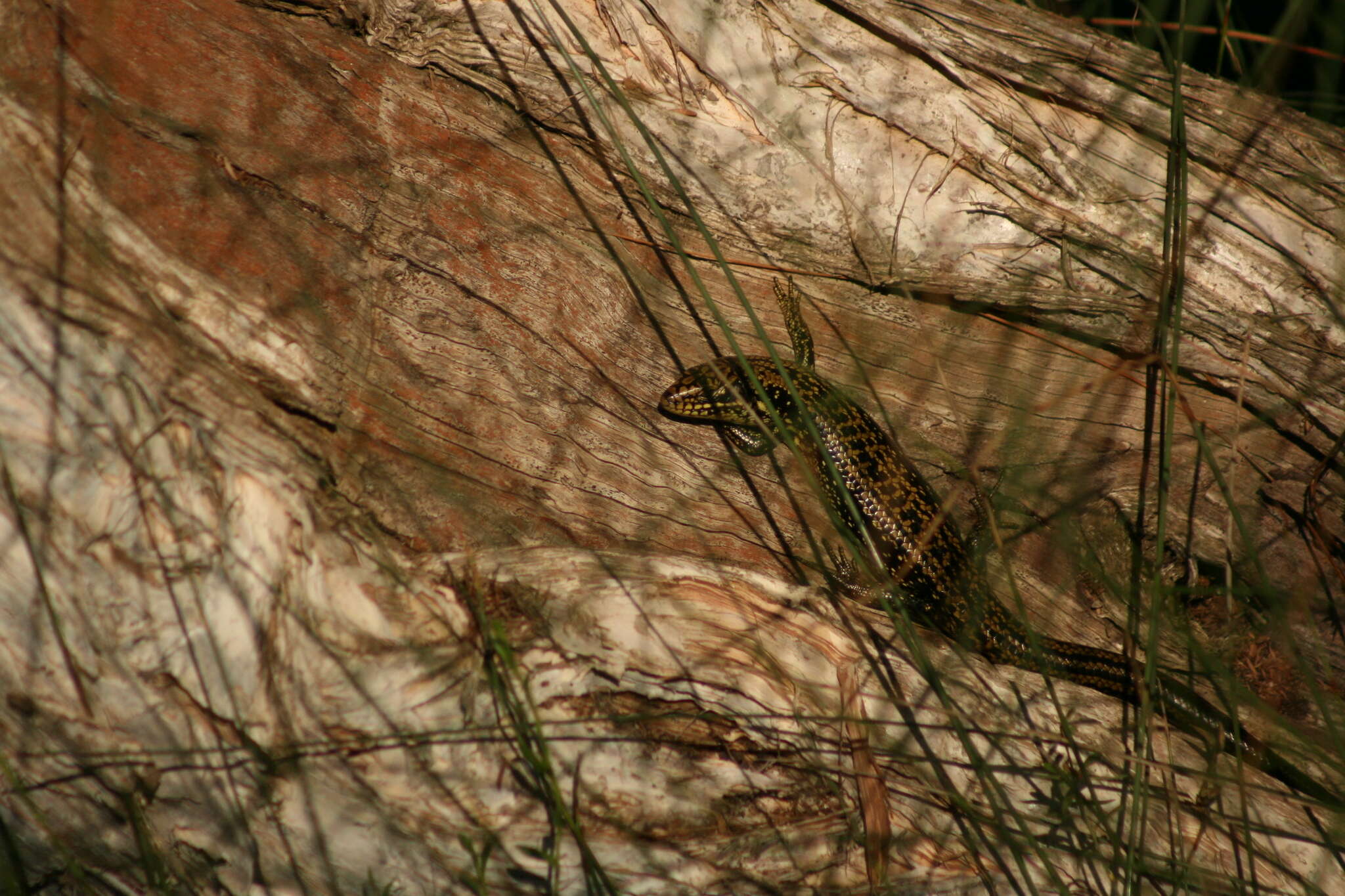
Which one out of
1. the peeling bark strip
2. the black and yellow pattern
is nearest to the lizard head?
the black and yellow pattern

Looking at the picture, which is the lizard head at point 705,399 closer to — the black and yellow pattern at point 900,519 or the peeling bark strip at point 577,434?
the black and yellow pattern at point 900,519

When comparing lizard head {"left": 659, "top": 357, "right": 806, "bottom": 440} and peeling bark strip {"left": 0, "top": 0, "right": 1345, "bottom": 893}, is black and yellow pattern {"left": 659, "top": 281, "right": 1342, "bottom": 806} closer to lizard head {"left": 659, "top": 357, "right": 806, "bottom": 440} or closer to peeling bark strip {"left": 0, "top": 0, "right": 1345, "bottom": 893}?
lizard head {"left": 659, "top": 357, "right": 806, "bottom": 440}

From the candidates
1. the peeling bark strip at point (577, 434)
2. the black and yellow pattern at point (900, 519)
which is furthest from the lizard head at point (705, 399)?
Answer: the peeling bark strip at point (577, 434)

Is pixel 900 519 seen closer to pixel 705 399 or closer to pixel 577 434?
pixel 705 399

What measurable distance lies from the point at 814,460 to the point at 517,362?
73.0 inches

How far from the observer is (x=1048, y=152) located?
381 cm

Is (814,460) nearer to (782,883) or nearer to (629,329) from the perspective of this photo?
(629,329)

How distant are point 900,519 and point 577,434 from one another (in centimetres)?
189

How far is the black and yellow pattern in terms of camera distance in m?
3.36

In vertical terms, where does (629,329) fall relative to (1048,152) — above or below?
below

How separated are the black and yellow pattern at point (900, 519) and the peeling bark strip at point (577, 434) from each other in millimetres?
192

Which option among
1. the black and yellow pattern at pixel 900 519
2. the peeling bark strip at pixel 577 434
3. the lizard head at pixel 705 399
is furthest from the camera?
the lizard head at pixel 705 399

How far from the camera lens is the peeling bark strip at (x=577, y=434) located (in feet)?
8.13

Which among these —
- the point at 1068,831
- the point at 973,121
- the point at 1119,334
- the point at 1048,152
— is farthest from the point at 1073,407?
the point at 1068,831
